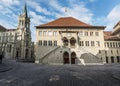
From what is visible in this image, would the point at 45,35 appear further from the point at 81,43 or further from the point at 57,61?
the point at 81,43

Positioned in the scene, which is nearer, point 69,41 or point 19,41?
point 69,41

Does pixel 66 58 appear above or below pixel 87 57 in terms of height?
below

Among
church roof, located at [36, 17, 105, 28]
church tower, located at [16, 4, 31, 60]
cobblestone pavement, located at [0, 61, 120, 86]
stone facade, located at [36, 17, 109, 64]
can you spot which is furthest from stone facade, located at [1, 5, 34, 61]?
cobblestone pavement, located at [0, 61, 120, 86]

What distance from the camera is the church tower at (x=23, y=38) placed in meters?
63.7

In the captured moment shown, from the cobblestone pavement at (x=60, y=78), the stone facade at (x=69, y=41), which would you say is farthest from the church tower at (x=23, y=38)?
the cobblestone pavement at (x=60, y=78)

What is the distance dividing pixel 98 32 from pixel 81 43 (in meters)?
6.71

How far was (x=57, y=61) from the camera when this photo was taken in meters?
33.0

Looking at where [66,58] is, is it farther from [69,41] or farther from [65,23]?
[65,23]

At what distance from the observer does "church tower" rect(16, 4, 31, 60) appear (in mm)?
63731

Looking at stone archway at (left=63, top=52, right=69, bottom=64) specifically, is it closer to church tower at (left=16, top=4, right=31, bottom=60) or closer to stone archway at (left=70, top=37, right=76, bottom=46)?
stone archway at (left=70, top=37, right=76, bottom=46)

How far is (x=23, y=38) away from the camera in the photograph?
6562 cm

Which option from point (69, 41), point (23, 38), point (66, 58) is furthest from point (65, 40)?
point (23, 38)

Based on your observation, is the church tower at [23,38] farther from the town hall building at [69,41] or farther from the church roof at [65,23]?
the church roof at [65,23]

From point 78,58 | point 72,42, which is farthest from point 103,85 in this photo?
point 72,42
